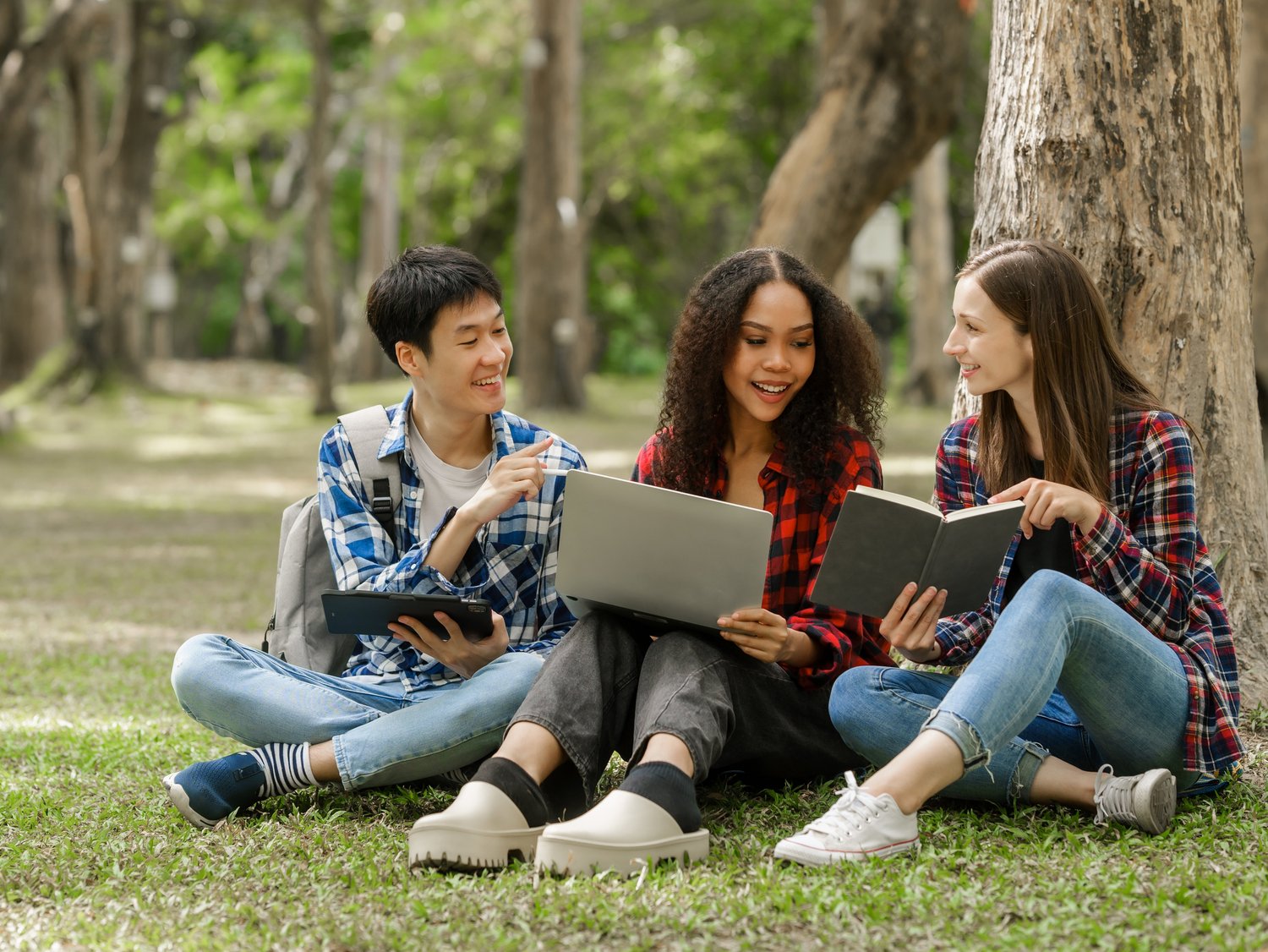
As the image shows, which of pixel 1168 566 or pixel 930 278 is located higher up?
pixel 930 278

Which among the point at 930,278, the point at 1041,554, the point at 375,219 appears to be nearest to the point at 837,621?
the point at 1041,554

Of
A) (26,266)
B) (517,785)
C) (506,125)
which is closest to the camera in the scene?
(517,785)

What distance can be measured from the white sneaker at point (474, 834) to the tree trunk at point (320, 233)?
15.0 m

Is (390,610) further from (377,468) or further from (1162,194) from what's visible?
(1162,194)

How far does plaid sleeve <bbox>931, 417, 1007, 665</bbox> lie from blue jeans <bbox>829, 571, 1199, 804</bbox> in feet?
0.26

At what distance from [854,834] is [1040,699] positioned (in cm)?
44

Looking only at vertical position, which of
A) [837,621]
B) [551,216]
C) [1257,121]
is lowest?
[837,621]

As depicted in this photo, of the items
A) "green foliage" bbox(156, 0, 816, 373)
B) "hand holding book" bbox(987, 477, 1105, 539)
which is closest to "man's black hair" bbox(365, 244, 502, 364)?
"hand holding book" bbox(987, 477, 1105, 539)

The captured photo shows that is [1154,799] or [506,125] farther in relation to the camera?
[506,125]

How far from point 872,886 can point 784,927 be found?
0.72ft

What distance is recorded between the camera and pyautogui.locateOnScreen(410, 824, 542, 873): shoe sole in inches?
112

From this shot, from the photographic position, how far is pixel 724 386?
352 cm

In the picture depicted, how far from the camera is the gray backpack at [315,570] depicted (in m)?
3.59

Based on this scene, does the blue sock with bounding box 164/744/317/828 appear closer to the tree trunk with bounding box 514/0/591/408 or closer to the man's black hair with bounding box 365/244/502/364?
the man's black hair with bounding box 365/244/502/364
